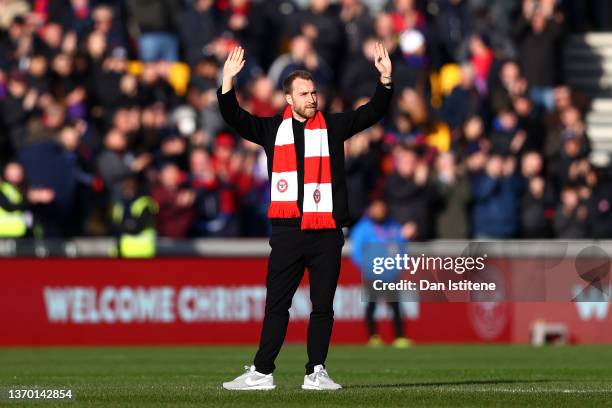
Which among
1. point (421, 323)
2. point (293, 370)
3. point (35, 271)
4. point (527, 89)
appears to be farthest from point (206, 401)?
point (527, 89)

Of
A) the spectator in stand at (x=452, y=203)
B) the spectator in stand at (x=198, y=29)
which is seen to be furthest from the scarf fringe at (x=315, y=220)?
the spectator in stand at (x=198, y=29)

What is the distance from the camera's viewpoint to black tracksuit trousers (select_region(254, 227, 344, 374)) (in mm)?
12703

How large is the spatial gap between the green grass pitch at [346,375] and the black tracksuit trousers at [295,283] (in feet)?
1.23

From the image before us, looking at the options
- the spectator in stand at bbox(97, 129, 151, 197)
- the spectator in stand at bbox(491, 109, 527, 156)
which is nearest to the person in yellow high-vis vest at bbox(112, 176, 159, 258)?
the spectator in stand at bbox(97, 129, 151, 197)

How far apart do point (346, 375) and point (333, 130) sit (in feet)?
12.1

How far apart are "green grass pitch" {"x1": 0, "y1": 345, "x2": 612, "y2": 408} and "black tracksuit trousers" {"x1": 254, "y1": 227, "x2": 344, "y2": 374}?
37cm

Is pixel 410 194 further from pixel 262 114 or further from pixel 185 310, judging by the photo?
pixel 185 310

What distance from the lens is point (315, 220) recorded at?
41.4 ft

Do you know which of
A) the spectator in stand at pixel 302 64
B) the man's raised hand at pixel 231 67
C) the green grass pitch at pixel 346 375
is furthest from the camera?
the spectator in stand at pixel 302 64

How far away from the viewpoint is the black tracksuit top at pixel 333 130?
12641mm

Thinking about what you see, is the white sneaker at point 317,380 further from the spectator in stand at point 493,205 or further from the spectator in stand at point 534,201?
the spectator in stand at point 534,201

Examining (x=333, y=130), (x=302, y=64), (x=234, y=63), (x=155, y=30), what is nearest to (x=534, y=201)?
(x=302, y=64)

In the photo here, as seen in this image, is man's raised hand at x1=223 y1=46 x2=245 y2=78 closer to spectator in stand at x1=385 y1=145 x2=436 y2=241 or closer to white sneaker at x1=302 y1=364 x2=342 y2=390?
white sneaker at x1=302 y1=364 x2=342 y2=390

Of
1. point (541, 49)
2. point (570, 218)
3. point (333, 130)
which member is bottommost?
point (570, 218)
